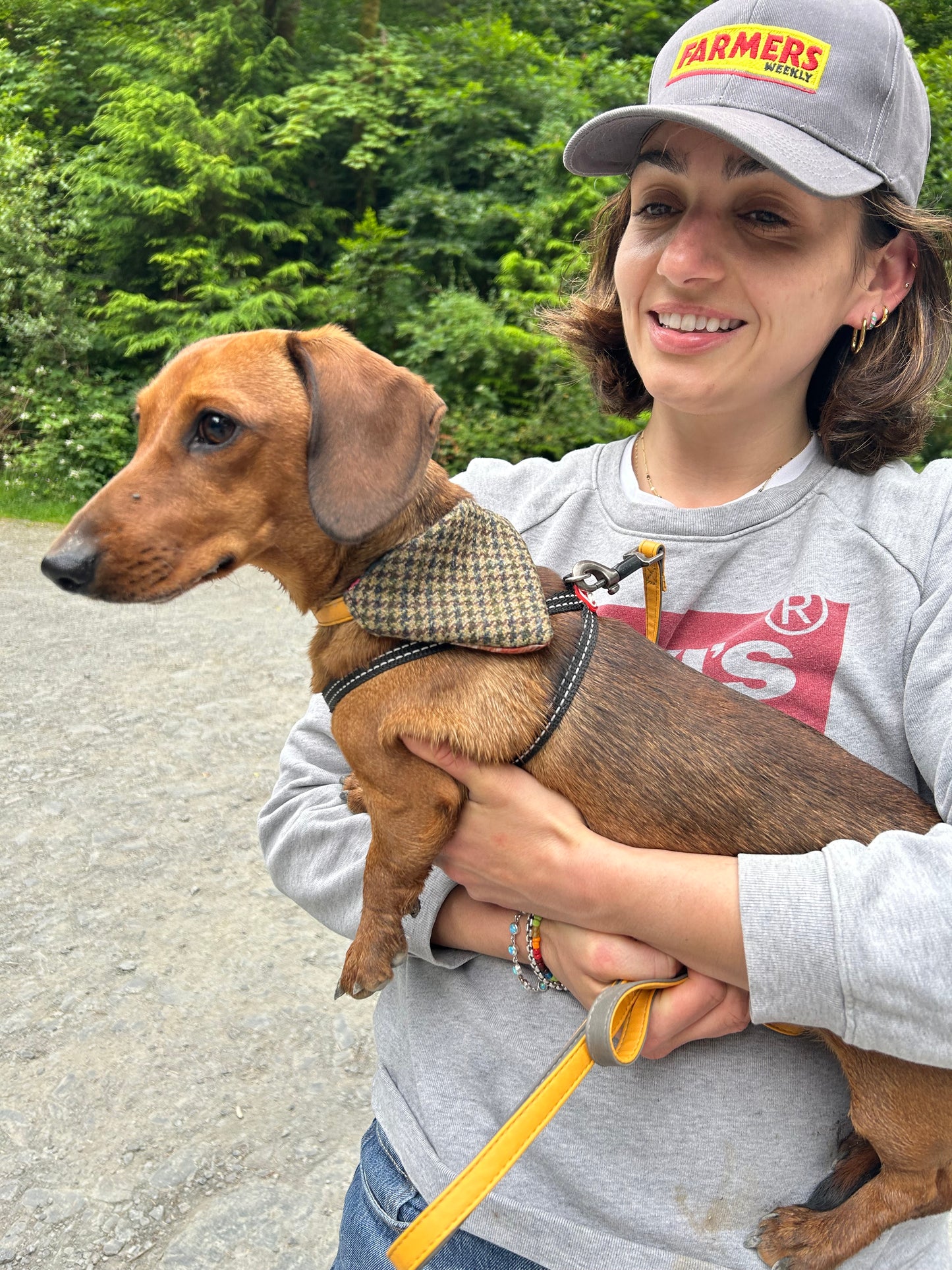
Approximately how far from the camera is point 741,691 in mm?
1870

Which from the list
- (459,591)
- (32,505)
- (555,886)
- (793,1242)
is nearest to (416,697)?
(459,591)

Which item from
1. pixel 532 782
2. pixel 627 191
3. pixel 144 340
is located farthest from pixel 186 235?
pixel 532 782

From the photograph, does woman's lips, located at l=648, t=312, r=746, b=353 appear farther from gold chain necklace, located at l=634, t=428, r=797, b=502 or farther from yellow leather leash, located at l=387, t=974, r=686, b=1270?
yellow leather leash, located at l=387, t=974, r=686, b=1270

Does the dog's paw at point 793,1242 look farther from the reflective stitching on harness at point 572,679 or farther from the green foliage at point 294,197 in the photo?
the green foliage at point 294,197

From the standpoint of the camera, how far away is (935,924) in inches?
54.9

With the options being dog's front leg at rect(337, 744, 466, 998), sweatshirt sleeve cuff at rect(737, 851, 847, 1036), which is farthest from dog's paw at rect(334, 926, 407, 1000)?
sweatshirt sleeve cuff at rect(737, 851, 847, 1036)

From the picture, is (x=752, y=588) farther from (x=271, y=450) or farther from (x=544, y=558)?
(x=271, y=450)

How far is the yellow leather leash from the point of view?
1520mm

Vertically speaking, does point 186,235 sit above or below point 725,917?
below

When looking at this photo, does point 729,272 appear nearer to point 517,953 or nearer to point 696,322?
point 696,322

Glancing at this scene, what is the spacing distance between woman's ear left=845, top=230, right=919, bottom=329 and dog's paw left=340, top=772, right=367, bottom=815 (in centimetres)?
134

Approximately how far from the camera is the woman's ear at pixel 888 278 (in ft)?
6.33

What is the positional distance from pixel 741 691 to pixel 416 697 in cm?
59

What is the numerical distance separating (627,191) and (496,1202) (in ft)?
6.39
